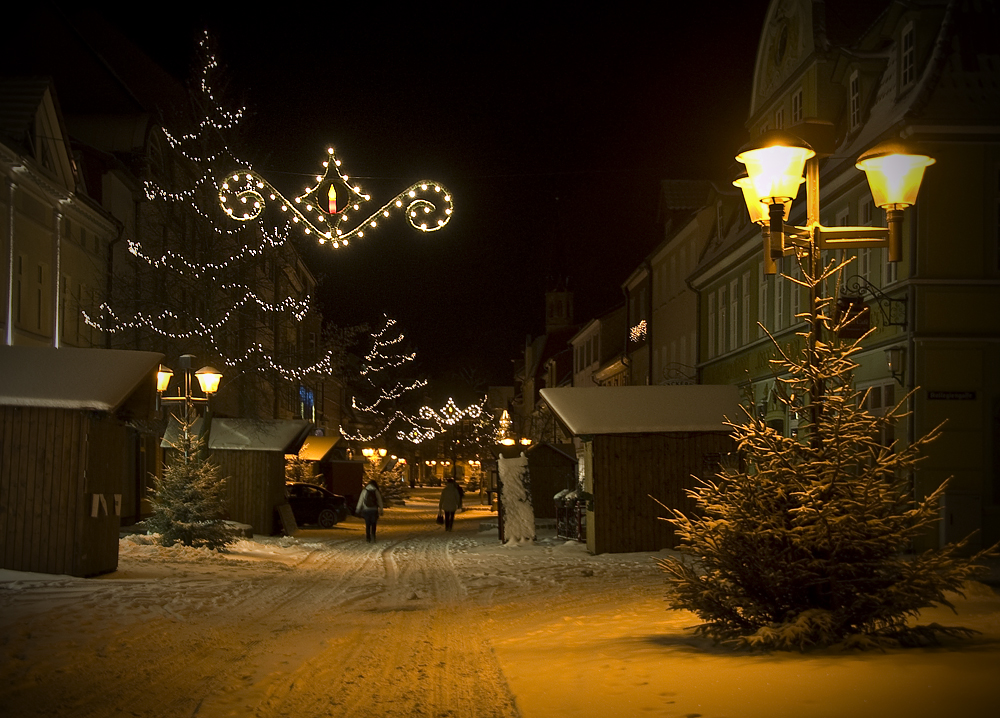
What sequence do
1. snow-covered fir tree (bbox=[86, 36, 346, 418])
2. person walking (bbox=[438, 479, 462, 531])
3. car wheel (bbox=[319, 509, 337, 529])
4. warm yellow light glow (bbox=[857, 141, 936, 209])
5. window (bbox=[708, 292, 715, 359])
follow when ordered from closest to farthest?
warm yellow light glow (bbox=[857, 141, 936, 209]) < snow-covered fir tree (bbox=[86, 36, 346, 418]) < window (bbox=[708, 292, 715, 359]) < person walking (bbox=[438, 479, 462, 531]) < car wheel (bbox=[319, 509, 337, 529])

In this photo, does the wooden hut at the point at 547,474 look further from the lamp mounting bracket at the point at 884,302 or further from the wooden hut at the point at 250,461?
the lamp mounting bracket at the point at 884,302

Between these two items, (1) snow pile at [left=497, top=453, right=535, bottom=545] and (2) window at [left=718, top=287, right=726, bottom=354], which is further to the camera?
(2) window at [left=718, top=287, right=726, bottom=354]

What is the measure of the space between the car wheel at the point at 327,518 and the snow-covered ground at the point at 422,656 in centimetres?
1926

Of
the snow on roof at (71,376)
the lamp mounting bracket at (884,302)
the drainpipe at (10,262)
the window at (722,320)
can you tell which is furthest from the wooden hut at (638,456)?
the drainpipe at (10,262)

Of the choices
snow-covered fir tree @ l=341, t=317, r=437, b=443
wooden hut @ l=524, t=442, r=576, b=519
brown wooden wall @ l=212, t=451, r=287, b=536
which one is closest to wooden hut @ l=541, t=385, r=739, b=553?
brown wooden wall @ l=212, t=451, r=287, b=536

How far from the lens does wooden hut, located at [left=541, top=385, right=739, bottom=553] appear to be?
851 inches

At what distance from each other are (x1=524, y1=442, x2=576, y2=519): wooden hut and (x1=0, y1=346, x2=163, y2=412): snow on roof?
74.6 feet

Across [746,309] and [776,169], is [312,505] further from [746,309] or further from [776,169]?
[776,169]

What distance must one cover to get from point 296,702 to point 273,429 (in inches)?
857

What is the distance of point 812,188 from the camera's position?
9.32 metres

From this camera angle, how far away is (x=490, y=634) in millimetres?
11289

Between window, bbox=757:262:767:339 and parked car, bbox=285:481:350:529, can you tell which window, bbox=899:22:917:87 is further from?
A: parked car, bbox=285:481:350:529

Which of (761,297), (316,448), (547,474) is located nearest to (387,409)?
(316,448)

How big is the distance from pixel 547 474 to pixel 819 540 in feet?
99.3
